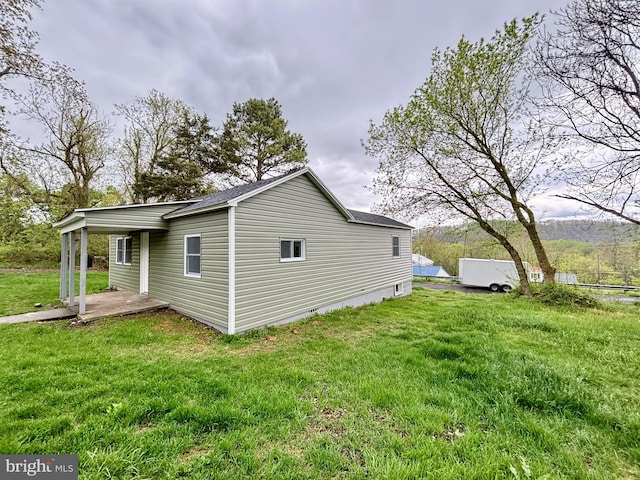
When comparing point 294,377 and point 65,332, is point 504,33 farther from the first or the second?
point 65,332

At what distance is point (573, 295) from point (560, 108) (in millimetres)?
7915

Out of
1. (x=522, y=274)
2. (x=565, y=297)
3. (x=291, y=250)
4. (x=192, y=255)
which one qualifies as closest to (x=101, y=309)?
(x=192, y=255)

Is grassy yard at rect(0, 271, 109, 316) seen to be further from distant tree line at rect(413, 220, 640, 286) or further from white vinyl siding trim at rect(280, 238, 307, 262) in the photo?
distant tree line at rect(413, 220, 640, 286)

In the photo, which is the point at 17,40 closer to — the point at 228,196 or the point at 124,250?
the point at 124,250

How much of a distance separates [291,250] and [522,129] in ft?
34.6

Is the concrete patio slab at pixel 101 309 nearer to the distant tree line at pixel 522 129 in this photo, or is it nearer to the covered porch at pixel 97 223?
the covered porch at pixel 97 223

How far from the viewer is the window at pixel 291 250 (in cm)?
719

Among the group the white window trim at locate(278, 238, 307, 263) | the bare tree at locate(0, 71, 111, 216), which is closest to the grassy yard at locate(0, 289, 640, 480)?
the white window trim at locate(278, 238, 307, 263)

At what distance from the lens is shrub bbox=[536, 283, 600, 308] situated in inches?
388

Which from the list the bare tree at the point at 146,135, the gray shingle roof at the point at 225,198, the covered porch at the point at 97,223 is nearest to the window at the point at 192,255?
the gray shingle roof at the point at 225,198

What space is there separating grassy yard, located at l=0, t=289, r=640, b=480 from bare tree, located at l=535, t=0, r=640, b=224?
3.48 m

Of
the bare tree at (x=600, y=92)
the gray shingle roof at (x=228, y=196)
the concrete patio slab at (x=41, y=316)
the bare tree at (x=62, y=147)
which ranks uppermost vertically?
the bare tree at (x=62, y=147)

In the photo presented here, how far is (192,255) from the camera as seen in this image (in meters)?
6.98

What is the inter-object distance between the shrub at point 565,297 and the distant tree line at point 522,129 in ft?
3.18
